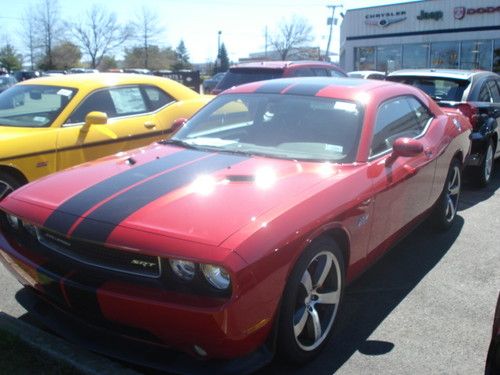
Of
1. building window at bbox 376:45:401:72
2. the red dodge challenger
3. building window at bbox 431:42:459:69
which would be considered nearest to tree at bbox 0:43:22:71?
building window at bbox 376:45:401:72

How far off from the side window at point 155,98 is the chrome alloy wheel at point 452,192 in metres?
3.45

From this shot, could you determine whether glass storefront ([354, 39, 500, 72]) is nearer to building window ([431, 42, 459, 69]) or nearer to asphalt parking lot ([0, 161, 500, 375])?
building window ([431, 42, 459, 69])

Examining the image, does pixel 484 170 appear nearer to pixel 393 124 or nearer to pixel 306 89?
pixel 393 124

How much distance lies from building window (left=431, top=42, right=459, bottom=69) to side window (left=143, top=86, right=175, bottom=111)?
27.6 m

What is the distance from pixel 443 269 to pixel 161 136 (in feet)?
11.5

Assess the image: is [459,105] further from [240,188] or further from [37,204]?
A: [37,204]

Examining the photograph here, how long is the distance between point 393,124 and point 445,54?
97.5 feet

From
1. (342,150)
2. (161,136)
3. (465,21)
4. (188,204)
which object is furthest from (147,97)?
(465,21)

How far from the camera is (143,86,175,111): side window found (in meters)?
6.62

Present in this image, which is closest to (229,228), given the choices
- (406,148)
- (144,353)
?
(144,353)

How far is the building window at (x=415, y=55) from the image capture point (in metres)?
32.5

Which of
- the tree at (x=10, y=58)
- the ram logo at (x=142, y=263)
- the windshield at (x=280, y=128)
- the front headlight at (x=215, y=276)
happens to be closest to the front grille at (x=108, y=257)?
the ram logo at (x=142, y=263)

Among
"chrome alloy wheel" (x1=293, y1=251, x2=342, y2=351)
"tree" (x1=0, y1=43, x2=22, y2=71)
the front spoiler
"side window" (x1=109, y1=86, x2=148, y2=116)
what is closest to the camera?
the front spoiler

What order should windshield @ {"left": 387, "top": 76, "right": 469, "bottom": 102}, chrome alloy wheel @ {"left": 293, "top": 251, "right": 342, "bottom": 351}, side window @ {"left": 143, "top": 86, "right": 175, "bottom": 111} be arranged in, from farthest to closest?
windshield @ {"left": 387, "top": 76, "right": 469, "bottom": 102} < side window @ {"left": 143, "top": 86, "right": 175, "bottom": 111} < chrome alloy wheel @ {"left": 293, "top": 251, "right": 342, "bottom": 351}
